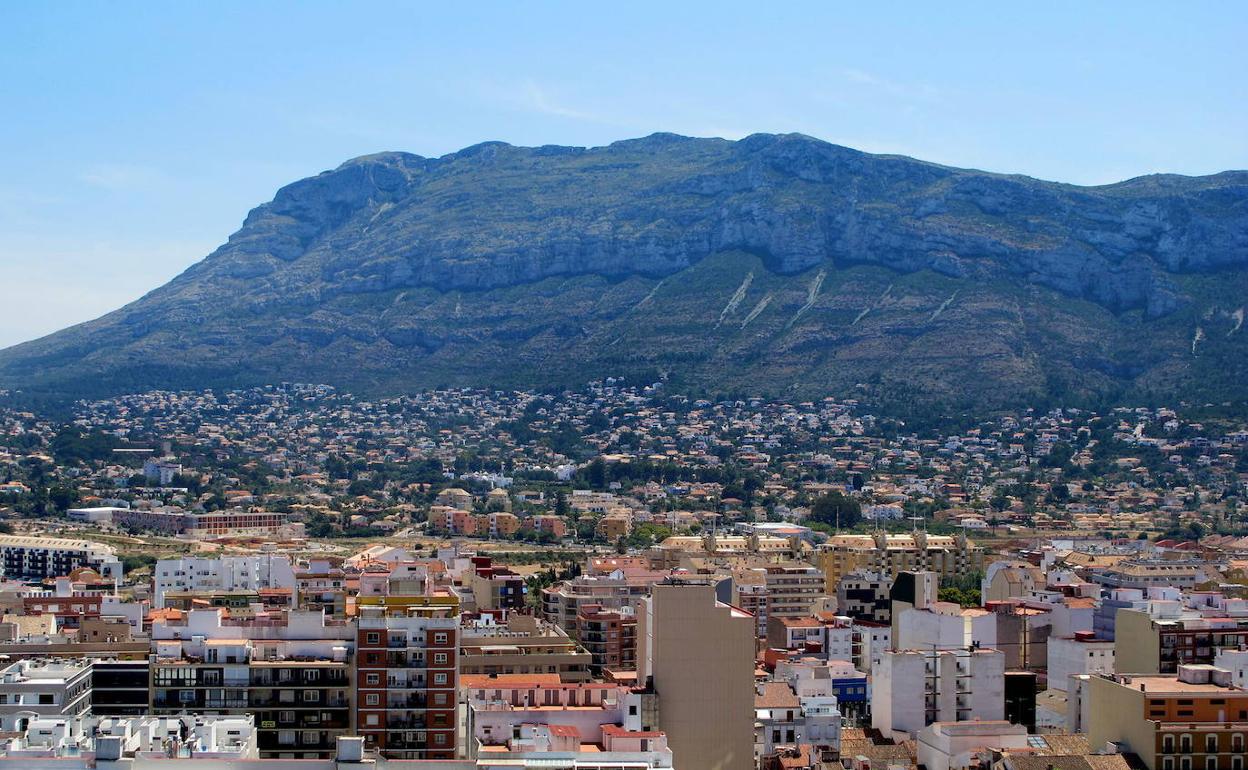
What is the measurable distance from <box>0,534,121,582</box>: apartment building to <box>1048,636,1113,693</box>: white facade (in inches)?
1814

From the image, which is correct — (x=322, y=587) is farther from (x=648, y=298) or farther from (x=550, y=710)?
(x=648, y=298)

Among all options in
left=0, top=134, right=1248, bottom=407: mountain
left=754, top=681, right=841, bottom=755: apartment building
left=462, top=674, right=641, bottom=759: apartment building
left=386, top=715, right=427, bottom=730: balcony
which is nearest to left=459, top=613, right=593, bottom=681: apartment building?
left=754, top=681, right=841, bottom=755: apartment building

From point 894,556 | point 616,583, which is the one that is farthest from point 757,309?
point 616,583

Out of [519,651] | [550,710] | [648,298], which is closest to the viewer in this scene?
[550,710]

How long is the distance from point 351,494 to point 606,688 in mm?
99150

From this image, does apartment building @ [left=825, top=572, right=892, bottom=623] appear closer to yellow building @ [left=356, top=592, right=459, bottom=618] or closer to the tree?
yellow building @ [left=356, top=592, right=459, bottom=618]

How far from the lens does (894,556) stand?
85.0 meters

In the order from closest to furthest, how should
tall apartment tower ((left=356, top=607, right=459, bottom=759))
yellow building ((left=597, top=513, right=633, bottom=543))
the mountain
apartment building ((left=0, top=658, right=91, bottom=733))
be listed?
apartment building ((left=0, top=658, right=91, bottom=733)), tall apartment tower ((left=356, top=607, right=459, bottom=759)), yellow building ((left=597, top=513, right=633, bottom=543)), the mountain

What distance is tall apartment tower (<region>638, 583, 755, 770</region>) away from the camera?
37812 mm

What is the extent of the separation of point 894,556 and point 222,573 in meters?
29.8

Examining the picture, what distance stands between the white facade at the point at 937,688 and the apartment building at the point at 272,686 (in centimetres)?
1543

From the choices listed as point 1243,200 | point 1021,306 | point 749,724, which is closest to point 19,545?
point 749,724

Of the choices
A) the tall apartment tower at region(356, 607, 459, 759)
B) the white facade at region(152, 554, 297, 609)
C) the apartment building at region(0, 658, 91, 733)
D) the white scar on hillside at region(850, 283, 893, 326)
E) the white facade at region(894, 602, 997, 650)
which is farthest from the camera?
the white scar on hillside at region(850, 283, 893, 326)

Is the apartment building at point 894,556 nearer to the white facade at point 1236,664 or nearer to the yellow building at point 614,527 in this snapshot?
the yellow building at point 614,527
